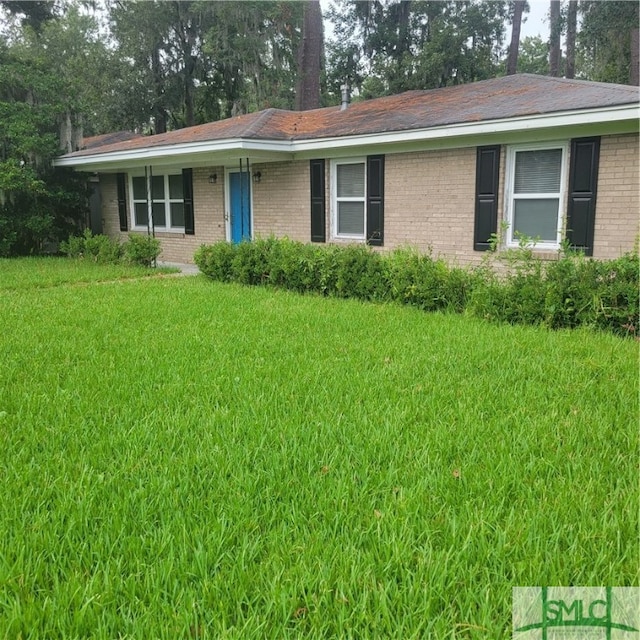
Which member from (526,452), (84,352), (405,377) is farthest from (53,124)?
(526,452)

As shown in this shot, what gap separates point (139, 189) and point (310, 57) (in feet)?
30.0

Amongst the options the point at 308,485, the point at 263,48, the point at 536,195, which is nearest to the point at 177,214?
the point at 536,195

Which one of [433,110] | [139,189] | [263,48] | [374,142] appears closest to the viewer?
[374,142]

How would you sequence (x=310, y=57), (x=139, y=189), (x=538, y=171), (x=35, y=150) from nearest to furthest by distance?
(x=538, y=171)
(x=35, y=150)
(x=139, y=189)
(x=310, y=57)

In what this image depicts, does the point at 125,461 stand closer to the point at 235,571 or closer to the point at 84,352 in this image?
the point at 235,571

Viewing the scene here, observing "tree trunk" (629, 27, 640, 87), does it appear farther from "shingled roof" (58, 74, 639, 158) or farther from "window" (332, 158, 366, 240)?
"window" (332, 158, 366, 240)

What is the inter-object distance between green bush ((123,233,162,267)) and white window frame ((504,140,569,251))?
25.5 feet

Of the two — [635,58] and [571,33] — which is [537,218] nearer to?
[635,58]

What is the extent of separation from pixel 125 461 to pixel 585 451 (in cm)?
259

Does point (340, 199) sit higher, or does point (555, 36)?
point (555, 36)

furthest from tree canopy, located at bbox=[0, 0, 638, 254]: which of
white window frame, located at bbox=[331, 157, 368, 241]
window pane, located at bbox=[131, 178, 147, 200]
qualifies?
white window frame, located at bbox=[331, 157, 368, 241]

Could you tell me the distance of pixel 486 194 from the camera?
32.0 feet

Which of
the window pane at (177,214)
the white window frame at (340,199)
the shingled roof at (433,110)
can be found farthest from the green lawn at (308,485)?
the window pane at (177,214)

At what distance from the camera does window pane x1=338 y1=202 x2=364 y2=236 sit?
38.7 ft
